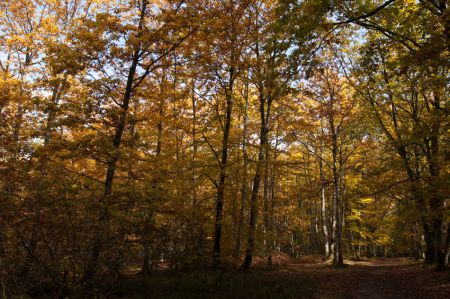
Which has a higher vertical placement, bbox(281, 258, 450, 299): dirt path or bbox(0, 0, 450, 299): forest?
bbox(0, 0, 450, 299): forest

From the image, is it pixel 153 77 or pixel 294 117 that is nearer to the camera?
pixel 153 77

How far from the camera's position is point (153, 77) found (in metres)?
17.5

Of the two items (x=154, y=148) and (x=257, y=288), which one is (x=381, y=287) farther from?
(x=154, y=148)

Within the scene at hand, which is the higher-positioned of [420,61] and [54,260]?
[420,61]

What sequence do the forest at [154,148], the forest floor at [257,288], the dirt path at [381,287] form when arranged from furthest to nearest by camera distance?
the dirt path at [381,287], the forest floor at [257,288], the forest at [154,148]

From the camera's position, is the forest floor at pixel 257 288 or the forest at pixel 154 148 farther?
the forest floor at pixel 257 288

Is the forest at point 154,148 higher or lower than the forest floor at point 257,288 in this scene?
higher

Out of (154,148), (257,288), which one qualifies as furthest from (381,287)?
(154,148)

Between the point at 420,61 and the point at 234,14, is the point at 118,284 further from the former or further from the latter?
the point at 234,14

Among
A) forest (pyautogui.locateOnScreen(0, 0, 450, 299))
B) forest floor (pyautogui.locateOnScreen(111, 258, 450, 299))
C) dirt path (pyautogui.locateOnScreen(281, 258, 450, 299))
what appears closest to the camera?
forest (pyautogui.locateOnScreen(0, 0, 450, 299))

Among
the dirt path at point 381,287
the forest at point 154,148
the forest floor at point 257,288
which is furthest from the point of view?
the dirt path at point 381,287

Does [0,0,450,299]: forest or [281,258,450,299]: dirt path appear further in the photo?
[281,258,450,299]: dirt path

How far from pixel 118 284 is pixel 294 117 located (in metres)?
15.3

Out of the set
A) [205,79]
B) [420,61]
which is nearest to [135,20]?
[205,79]
